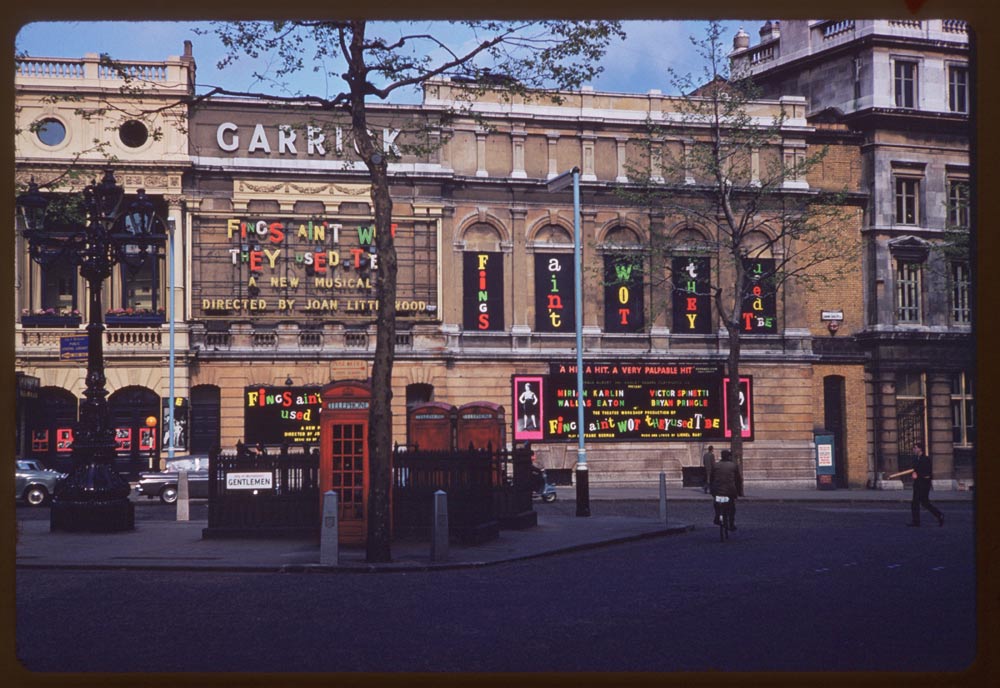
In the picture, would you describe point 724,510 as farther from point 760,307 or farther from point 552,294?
point 760,307

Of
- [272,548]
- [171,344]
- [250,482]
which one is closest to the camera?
[272,548]

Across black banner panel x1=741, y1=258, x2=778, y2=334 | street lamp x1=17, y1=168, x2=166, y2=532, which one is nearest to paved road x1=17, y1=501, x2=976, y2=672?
street lamp x1=17, y1=168, x2=166, y2=532

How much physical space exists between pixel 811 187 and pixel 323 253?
20177mm

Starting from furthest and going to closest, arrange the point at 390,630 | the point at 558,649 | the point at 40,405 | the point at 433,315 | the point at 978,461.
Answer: the point at 433,315, the point at 40,405, the point at 390,630, the point at 558,649, the point at 978,461

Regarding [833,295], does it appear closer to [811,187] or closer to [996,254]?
[811,187]

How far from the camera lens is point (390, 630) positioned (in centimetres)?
1163

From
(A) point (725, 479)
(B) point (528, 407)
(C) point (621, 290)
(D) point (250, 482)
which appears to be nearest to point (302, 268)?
(B) point (528, 407)

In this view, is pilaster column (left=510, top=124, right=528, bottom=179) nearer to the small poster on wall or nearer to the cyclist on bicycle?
the small poster on wall

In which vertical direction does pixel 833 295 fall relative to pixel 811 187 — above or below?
below

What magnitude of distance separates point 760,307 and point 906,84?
11109mm

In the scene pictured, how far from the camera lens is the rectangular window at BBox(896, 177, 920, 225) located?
154 ft

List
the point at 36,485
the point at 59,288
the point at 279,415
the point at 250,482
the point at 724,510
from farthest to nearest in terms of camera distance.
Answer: the point at 279,415, the point at 59,288, the point at 36,485, the point at 724,510, the point at 250,482

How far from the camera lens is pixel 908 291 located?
4691cm

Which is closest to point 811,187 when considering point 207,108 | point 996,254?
point 207,108
